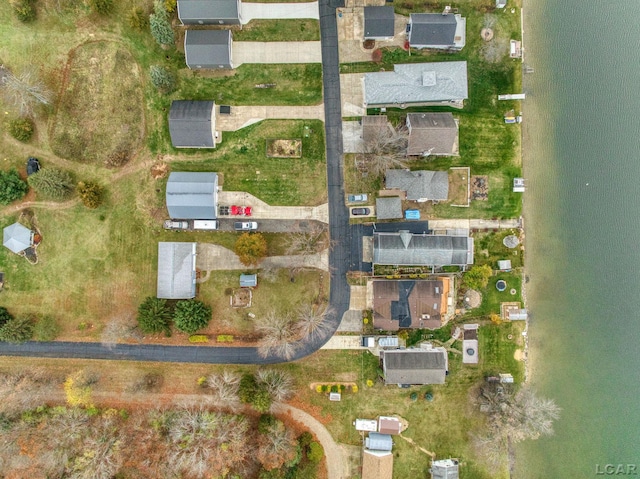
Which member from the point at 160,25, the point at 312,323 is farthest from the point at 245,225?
the point at 160,25

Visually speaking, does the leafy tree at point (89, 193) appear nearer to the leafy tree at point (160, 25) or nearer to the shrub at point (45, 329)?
the shrub at point (45, 329)

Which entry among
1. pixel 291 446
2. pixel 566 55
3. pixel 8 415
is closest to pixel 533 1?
pixel 566 55

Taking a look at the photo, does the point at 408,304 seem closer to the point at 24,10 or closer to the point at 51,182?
the point at 51,182

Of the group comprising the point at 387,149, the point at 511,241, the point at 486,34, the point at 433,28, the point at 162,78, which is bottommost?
the point at 511,241

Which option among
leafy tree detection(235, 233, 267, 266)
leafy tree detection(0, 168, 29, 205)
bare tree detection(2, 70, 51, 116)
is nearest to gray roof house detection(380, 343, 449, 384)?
leafy tree detection(235, 233, 267, 266)

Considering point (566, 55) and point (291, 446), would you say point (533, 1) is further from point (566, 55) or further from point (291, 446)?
point (291, 446)

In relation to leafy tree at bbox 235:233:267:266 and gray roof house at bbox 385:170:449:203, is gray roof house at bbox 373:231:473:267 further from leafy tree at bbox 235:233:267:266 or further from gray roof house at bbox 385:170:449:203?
leafy tree at bbox 235:233:267:266

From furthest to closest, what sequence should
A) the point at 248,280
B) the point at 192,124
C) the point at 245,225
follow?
1. the point at 245,225
2. the point at 248,280
3. the point at 192,124
